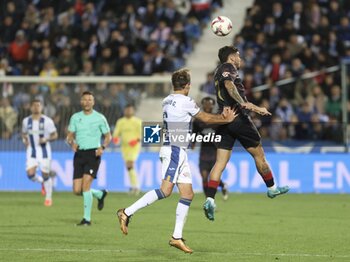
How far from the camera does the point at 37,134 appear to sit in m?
23.2

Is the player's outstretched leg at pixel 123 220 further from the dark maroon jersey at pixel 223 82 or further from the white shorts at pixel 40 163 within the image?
the white shorts at pixel 40 163

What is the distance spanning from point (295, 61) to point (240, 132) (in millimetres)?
13599

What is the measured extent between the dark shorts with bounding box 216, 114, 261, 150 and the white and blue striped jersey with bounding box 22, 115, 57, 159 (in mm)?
8470

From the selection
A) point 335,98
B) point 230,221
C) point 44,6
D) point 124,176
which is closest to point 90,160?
point 230,221

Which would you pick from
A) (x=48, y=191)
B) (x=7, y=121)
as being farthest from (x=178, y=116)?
(x=7, y=121)

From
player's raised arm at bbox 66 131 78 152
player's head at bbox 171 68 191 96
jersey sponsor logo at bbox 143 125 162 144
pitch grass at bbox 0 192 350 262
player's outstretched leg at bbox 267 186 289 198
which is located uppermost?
player's head at bbox 171 68 191 96

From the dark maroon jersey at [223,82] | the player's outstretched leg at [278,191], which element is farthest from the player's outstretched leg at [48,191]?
the dark maroon jersey at [223,82]

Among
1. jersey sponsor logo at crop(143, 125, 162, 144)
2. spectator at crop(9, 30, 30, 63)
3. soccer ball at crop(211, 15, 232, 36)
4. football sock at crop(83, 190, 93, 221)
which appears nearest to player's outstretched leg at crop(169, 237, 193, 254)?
jersey sponsor logo at crop(143, 125, 162, 144)

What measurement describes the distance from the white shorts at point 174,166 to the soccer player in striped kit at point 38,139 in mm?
9559

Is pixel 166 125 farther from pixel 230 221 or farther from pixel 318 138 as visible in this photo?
pixel 318 138

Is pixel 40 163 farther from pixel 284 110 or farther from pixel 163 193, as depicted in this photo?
pixel 163 193

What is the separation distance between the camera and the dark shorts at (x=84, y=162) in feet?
58.2

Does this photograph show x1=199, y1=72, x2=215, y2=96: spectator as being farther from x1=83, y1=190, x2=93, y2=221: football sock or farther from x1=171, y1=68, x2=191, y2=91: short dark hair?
x1=171, y1=68, x2=191, y2=91: short dark hair

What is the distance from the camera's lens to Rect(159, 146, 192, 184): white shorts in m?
13.4
